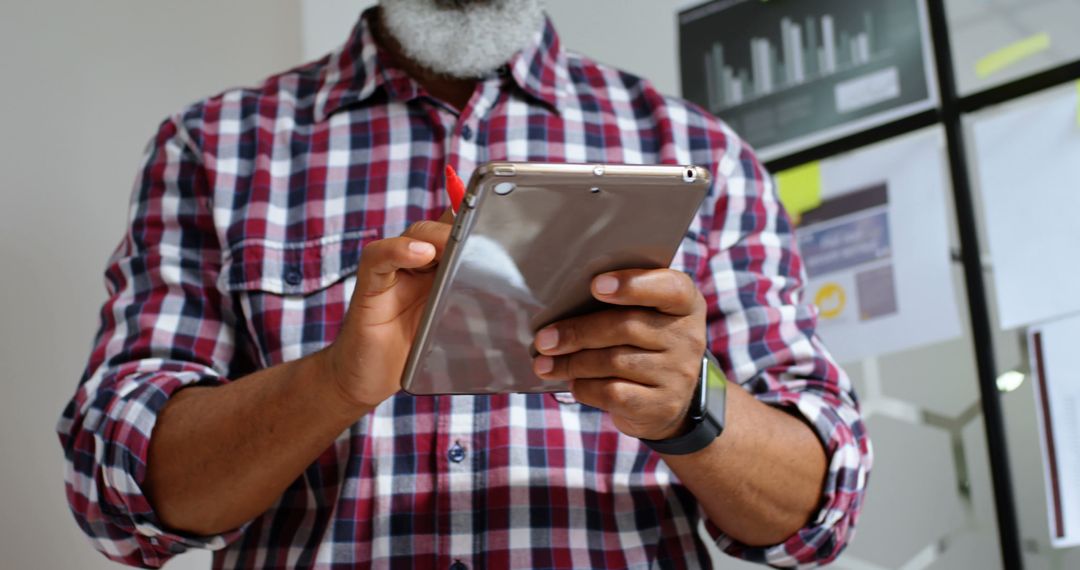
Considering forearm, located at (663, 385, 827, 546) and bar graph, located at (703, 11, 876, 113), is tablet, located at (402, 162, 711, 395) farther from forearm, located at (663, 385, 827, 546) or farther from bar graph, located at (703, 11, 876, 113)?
bar graph, located at (703, 11, 876, 113)

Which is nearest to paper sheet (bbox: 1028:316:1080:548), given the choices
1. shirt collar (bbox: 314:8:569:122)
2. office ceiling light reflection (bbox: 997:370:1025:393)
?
office ceiling light reflection (bbox: 997:370:1025:393)

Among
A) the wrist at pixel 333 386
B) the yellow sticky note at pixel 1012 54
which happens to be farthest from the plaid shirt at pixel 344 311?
the yellow sticky note at pixel 1012 54

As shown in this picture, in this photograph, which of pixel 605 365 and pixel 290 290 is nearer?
pixel 605 365

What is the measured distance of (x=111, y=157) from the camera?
1.41 meters

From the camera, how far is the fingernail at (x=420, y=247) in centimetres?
68

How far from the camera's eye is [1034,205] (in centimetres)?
142

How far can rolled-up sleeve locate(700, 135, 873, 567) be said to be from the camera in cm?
93

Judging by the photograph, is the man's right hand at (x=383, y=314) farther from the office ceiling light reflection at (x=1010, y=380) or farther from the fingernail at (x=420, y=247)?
the office ceiling light reflection at (x=1010, y=380)

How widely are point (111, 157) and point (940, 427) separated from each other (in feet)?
3.63

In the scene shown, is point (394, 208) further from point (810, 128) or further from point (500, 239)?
point (810, 128)

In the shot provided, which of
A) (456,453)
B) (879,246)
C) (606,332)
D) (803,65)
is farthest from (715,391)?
(803,65)

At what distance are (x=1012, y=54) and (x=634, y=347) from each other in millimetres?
997

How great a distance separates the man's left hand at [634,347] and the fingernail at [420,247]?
0.31ft

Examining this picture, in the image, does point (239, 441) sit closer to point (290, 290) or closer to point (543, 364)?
point (290, 290)
